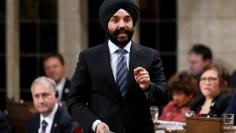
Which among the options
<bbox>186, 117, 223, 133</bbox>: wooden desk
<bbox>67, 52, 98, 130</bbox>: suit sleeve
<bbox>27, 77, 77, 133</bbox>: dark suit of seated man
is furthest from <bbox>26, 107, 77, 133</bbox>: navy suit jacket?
<bbox>67, 52, 98, 130</bbox>: suit sleeve

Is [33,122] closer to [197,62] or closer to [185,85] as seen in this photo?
[185,85]

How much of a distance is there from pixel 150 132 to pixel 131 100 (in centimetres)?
25

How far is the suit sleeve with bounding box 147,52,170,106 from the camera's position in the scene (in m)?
5.96

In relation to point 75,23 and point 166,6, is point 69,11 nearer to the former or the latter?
point 75,23

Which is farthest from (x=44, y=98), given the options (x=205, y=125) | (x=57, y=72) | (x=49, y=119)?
(x=205, y=125)

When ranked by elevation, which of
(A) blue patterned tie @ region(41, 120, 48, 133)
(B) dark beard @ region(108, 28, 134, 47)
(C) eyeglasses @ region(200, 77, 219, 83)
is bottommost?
(A) blue patterned tie @ region(41, 120, 48, 133)

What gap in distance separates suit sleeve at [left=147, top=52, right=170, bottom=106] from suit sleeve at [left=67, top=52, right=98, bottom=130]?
0.39 meters

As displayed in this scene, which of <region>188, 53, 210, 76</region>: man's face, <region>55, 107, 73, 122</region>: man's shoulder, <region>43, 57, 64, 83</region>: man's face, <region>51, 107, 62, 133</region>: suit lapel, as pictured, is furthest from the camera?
<region>43, 57, 64, 83</region>: man's face

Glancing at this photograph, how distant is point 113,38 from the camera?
6078 mm

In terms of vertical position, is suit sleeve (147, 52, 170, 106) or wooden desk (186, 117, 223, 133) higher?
suit sleeve (147, 52, 170, 106)

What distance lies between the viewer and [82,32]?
14031 millimetres

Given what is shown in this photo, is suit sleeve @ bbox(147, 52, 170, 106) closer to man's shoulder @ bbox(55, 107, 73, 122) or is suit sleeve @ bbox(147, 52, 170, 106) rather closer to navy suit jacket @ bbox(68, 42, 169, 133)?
navy suit jacket @ bbox(68, 42, 169, 133)

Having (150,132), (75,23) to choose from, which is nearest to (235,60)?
(75,23)

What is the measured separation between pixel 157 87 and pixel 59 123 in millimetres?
3280
